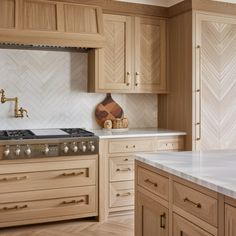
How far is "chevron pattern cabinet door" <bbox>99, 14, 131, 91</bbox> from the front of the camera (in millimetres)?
3818

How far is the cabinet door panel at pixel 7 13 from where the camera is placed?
3289mm

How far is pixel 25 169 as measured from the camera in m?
3.14

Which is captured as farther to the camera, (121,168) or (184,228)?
(121,168)

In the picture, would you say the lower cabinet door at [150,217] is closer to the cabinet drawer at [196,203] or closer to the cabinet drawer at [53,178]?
the cabinet drawer at [196,203]

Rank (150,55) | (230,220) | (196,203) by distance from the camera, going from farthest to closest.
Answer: (150,55), (196,203), (230,220)

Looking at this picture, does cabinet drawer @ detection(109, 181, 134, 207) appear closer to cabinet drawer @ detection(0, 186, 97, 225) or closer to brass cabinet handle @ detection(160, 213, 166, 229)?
cabinet drawer @ detection(0, 186, 97, 225)

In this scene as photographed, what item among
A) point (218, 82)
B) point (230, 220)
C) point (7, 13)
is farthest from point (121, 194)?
point (230, 220)

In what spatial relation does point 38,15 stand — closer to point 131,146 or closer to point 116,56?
point 116,56

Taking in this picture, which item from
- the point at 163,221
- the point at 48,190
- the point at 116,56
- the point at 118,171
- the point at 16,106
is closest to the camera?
the point at 163,221

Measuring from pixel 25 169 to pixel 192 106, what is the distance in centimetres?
186

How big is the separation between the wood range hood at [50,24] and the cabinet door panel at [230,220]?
8.31 feet

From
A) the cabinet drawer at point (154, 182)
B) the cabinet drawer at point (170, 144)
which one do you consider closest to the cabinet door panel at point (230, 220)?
the cabinet drawer at point (154, 182)

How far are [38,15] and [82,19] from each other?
0.46 metres

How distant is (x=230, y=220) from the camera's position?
1339 mm
